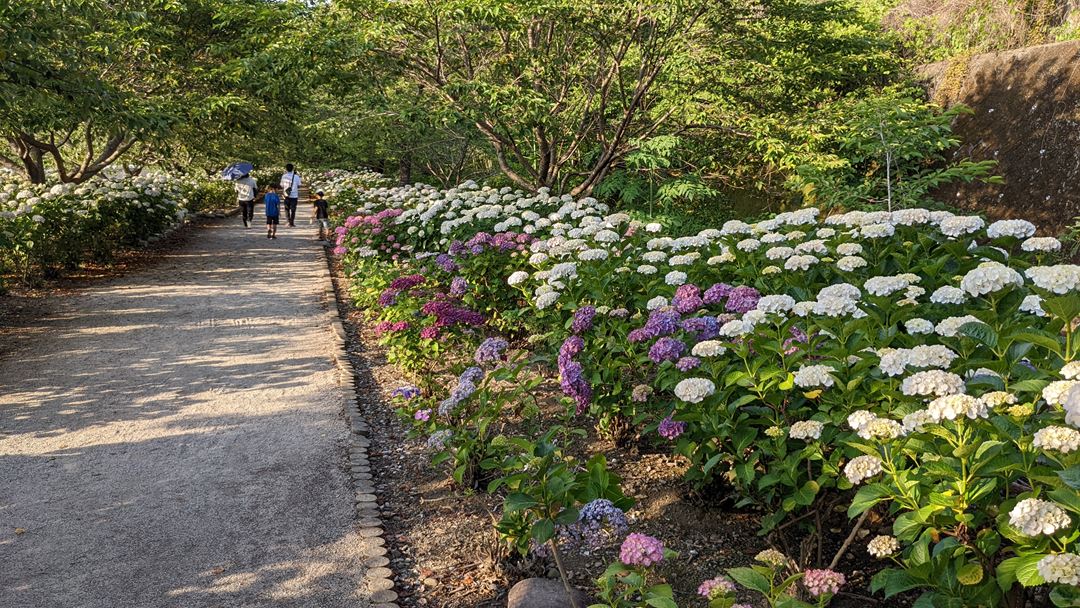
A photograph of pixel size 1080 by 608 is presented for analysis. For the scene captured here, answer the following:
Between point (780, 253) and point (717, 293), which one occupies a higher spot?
point (780, 253)

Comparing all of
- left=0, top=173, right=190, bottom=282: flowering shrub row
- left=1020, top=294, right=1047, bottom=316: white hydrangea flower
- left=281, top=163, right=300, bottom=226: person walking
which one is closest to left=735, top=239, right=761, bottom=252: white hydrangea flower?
left=1020, top=294, right=1047, bottom=316: white hydrangea flower

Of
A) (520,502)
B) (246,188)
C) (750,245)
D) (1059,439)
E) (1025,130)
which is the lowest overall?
(520,502)

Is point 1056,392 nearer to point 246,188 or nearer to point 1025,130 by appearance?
point 1025,130

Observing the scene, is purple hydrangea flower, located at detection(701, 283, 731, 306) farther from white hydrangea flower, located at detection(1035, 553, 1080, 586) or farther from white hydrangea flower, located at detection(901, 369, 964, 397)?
white hydrangea flower, located at detection(1035, 553, 1080, 586)

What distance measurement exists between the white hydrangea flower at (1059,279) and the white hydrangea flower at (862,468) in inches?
30.0

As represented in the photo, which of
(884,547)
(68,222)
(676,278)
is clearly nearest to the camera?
(884,547)

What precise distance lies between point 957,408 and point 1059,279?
28.9 inches

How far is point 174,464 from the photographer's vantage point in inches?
174

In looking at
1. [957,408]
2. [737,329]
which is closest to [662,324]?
[737,329]

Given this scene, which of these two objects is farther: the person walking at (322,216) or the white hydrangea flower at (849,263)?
the person walking at (322,216)

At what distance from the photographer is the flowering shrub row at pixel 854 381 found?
199 centimetres

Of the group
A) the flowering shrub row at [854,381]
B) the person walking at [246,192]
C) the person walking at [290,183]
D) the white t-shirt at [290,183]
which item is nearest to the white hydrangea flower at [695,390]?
the flowering shrub row at [854,381]

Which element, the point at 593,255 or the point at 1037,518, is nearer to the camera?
the point at 1037,518

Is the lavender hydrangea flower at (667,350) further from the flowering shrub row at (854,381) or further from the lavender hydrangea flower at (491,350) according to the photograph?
the lavender hydrangea flower at (491,350)
